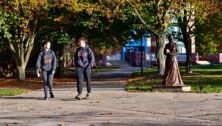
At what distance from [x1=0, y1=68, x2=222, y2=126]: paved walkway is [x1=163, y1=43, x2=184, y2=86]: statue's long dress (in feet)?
6.83

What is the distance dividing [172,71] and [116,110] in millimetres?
7007

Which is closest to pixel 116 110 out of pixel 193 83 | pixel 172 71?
pixel 172 71

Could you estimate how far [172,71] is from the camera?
1942 centimetres

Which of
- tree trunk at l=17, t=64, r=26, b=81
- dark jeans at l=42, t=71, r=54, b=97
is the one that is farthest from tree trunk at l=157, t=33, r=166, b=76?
dark jeans at l=42, t=71, r=54, b=97

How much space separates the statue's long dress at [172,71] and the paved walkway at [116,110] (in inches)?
81.9

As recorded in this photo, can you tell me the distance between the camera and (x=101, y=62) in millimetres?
77500

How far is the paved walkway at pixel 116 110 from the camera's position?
10.7 meters

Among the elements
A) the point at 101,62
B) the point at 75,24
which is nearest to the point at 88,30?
the point at 75,24

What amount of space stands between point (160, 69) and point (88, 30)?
5670 mm

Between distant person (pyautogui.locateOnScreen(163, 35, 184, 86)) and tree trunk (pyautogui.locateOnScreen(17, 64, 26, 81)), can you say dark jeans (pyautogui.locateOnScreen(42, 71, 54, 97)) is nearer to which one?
distant person (pyautogui.locateOnScreen(163, 35, 184, 86))

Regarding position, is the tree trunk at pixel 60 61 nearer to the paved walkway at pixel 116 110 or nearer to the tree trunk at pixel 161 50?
the tree trunk at pixel 161 50

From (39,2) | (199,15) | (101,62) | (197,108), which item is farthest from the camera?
(101,62)

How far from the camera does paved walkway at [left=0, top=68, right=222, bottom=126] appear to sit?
10.7m

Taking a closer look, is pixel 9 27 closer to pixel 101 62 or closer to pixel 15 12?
pixel 15 12
